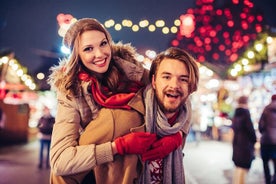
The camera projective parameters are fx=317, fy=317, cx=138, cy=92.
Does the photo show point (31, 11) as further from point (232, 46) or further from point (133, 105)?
point (232, 46)

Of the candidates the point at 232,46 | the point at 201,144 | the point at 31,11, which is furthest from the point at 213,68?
the point at 31,11

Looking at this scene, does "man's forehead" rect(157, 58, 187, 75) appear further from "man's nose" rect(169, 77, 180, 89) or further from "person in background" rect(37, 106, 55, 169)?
"person in background" rect(37, 106, 55, 169)

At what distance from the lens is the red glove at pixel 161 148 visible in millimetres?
1074

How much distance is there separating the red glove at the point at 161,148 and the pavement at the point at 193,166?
2496mm

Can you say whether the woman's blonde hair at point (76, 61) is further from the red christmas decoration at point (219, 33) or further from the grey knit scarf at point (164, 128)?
the red christmas decoration at point (219, 33)

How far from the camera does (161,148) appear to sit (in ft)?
3.53

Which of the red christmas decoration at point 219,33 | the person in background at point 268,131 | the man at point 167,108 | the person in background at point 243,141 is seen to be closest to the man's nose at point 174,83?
the man at point 167,108

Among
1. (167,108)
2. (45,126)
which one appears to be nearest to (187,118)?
(167,108)

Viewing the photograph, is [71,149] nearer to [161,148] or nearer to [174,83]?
[161,148]

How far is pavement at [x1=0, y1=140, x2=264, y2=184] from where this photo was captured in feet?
12.0

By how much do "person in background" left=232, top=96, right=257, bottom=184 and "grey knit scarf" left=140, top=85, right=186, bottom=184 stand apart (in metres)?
2.06

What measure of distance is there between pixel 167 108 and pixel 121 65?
26cm

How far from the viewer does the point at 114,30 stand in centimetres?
342

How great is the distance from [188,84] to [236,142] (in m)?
2.21
